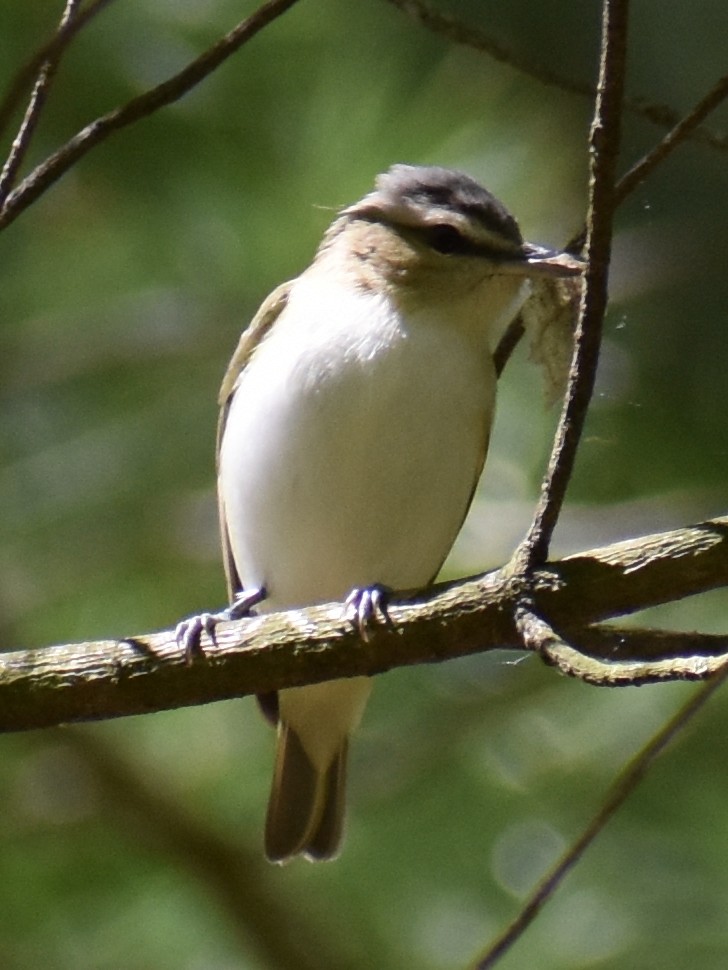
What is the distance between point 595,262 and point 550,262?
3.57ft

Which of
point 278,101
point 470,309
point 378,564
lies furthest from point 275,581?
point 278,101

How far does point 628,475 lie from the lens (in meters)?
3.92

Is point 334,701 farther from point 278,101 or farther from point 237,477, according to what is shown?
point 278,101

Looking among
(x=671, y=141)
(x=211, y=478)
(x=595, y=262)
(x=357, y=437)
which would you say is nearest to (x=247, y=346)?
(x=357, y=437)

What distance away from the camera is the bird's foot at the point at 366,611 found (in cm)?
233

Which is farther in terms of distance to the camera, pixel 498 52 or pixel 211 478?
pixel 211 478

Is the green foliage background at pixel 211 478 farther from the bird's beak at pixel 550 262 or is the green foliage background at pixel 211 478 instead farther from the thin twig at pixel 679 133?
the thin twig at pixel 679 133

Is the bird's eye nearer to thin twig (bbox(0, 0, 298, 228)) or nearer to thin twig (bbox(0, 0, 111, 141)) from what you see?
thin twig (bbox(0, 0, 298, 228))

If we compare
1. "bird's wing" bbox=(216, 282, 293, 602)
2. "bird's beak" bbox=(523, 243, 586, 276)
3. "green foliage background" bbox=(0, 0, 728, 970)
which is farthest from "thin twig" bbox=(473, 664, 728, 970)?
"green foliage background" bbox=(0, 0, 728, 970)

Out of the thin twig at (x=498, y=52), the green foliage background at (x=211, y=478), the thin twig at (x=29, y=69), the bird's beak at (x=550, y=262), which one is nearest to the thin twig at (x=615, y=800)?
the thin twig at (x=29, y=69)

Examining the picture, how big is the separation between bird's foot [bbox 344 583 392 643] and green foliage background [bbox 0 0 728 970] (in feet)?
4.48

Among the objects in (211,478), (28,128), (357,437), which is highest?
(28,128)

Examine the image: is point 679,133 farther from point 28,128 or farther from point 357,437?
point 357,437

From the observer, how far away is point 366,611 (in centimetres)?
238
